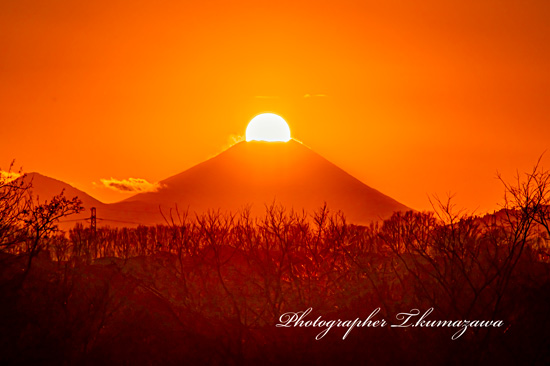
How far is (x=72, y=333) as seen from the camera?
26.3 meters

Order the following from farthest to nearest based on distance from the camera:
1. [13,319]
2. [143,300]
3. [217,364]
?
[143,300]
[217,364]
[13,319]

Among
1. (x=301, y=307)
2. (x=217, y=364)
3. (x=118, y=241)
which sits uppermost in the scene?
(x=118, y=241)

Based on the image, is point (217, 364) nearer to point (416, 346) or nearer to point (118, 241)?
point (416, 346)

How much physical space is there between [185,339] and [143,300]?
10949 mm

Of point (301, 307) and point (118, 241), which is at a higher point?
point (118, 241)

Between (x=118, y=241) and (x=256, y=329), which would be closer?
(x=256, y=329)

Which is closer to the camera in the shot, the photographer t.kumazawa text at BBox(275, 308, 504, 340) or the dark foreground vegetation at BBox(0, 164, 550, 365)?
the dark foreground vegetation at BBox(0, 164, 550, 365)

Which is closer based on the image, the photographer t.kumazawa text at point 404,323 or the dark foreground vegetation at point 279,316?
the dark foreground vegetation at point 279,316

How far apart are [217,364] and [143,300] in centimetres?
1603

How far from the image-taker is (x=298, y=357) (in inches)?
1308

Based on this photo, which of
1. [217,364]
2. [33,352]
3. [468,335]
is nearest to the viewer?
[33,352]

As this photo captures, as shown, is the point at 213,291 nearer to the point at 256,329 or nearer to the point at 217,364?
the point at 256,329

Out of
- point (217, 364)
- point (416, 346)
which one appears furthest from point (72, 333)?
point (416, 346)

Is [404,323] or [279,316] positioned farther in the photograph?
[279,316]
